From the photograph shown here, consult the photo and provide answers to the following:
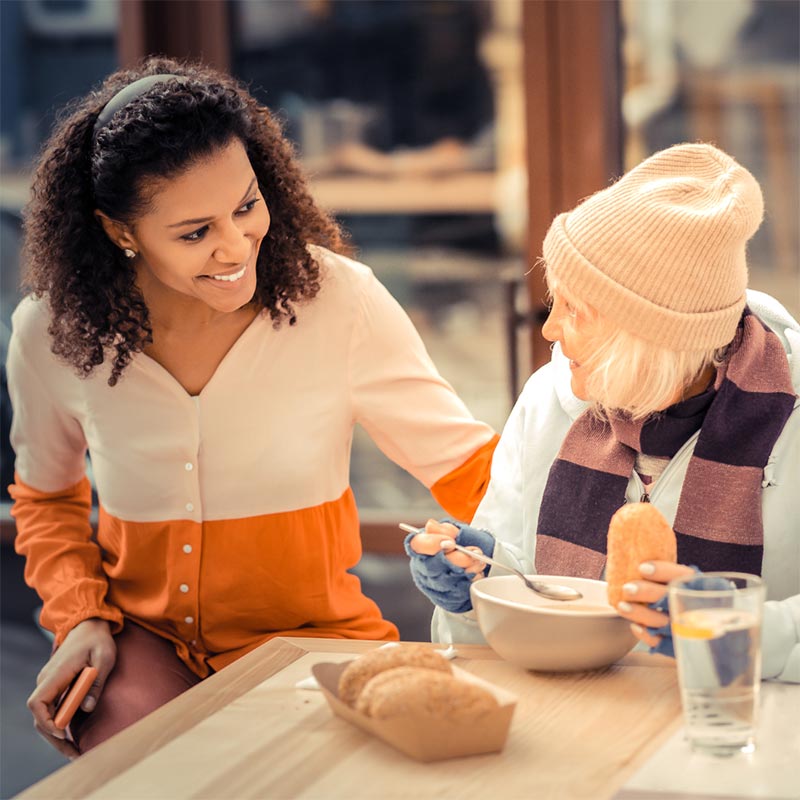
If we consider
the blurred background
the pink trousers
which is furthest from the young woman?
the blurred background

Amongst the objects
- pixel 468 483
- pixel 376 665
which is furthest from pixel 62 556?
pixel 376 665

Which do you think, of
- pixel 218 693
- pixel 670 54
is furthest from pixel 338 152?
pixel 218 693

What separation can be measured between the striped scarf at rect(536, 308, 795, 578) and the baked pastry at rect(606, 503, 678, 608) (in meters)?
0.29

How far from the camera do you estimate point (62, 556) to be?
6.53ft

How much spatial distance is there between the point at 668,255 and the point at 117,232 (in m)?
0.87

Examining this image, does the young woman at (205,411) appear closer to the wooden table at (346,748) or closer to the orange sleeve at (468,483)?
the orange sleeve at (468,483)

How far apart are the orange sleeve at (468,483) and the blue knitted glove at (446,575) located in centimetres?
38

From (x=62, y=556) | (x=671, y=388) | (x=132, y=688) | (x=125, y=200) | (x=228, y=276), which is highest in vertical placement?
(x=125, y=200)

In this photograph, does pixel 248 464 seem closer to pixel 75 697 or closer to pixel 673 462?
pixel 75 697

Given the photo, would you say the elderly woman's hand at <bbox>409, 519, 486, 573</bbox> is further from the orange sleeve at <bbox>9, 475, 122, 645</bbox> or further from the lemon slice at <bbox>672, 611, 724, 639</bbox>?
the orange sleeve at <bbox>9, 475, 122, 645</bbox>

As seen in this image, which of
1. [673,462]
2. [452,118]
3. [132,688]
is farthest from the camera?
[452,118]

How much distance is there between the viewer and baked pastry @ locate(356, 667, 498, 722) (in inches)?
44.0

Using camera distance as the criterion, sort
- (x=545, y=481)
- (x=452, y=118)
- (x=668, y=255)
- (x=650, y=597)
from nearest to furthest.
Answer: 1. (x=650, y=597)
2. (x=668, y=255)
3. (x=545, y=481)
4. (x=452, y=118)

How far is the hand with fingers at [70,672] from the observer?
182cm
